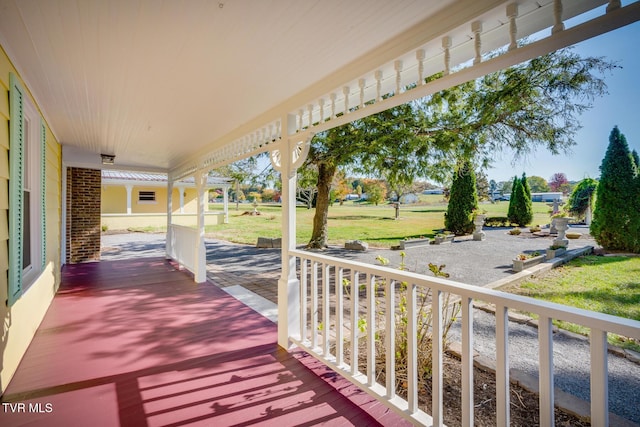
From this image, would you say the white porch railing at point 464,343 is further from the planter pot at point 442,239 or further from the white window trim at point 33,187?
the planter pot at point 442,239

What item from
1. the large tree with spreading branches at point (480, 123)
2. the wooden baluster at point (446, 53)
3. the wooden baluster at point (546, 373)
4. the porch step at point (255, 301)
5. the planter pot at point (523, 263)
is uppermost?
the large tree with spreading branches at point (480, 123)

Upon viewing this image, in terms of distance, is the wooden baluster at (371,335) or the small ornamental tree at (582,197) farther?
the small ornamental tree at (582,197)

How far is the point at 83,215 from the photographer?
748 cm

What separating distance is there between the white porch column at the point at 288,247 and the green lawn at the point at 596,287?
3142 millimetres

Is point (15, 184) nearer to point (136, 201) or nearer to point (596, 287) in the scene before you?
point (596, 287)

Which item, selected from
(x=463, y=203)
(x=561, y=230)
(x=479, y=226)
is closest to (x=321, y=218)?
(x=479, y=226)

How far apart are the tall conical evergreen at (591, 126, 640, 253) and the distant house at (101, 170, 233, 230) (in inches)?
518

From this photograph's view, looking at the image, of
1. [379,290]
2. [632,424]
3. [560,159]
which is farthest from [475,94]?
[632,424]

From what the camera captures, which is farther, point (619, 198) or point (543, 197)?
point (543, 197)

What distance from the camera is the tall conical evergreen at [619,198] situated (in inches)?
259

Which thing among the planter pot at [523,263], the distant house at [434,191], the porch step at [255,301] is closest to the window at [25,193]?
the porch step at [255,301]

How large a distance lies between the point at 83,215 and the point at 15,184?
6.05 meters

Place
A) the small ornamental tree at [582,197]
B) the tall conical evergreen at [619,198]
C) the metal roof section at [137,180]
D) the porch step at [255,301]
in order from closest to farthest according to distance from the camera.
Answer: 1. the porch step at [255,301]
2. the tall conical evergreen at [619,198]
3. the small ornamental tree at [582,197]
4. the metal roof section at [137,180]

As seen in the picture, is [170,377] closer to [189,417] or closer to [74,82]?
[189,417]
